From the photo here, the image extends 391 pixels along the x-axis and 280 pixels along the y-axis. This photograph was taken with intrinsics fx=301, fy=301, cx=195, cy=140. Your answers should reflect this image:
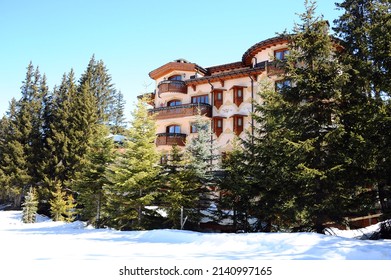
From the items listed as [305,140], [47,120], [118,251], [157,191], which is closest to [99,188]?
[157,191]

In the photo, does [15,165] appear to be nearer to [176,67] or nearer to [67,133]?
[67,133]

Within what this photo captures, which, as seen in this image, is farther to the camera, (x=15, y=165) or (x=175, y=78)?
(x=15, y=165)

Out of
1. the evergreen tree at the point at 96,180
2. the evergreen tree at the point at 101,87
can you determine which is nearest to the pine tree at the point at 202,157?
the evergreen tree at the point at 96,180

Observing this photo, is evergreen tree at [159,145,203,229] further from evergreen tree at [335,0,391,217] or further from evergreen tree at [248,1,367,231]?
evergreen tree at [335,0,391,217]

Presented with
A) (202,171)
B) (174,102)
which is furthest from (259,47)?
(202,171)

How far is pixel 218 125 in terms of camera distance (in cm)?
3012

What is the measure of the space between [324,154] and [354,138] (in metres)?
1.26

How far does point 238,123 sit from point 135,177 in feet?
51.1

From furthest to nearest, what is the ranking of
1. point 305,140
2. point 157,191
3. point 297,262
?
1. point 157,191
2. point 305,140
3. point 297,262

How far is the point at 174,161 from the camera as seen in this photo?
17.8 meters

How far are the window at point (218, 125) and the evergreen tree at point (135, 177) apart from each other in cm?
1281

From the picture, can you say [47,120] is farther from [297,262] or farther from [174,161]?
[297,262]

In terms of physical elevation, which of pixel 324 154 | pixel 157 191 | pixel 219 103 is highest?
pixel 219 103

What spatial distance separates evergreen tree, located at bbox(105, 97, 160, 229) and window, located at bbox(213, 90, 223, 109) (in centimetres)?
1362
